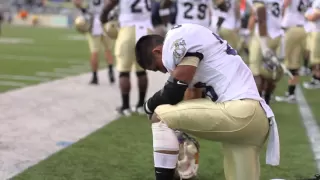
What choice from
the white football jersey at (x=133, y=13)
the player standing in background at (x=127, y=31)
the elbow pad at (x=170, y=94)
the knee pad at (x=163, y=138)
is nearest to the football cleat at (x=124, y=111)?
the player standing in background at (x=127, y=31)

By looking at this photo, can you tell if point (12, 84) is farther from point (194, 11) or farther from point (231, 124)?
point (231, 124)

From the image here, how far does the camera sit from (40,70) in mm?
11609

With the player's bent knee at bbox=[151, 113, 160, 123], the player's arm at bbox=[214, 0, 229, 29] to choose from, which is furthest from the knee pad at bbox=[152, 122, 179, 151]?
the player's arm at bbox=[214, 0, 229, 29]

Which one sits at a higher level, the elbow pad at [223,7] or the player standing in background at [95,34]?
the elbow pad at [223,7]

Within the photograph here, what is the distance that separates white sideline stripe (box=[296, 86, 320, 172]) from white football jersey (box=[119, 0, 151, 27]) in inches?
95.4

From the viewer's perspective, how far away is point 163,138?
11.8 feet

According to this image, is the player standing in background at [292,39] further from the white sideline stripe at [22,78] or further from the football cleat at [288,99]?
the white sideline stripe at [22,78]

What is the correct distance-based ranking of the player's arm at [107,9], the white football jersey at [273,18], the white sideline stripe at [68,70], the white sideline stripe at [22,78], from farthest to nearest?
the white sideline stripe at [68,70], the white sideline stripe at [22,78], the white football jersey at [273,18], the player's arm at [107,9]

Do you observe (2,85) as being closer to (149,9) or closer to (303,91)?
(149,9)

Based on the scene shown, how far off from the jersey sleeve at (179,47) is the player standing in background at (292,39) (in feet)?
18.5

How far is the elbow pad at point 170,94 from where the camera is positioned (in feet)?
10.5

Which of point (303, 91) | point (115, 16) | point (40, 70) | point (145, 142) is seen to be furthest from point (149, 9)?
point (40, 70)

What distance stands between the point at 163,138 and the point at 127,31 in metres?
3.67

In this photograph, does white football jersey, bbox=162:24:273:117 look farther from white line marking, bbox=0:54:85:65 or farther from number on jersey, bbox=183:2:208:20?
white line marking, bbox=0:54:85:65
